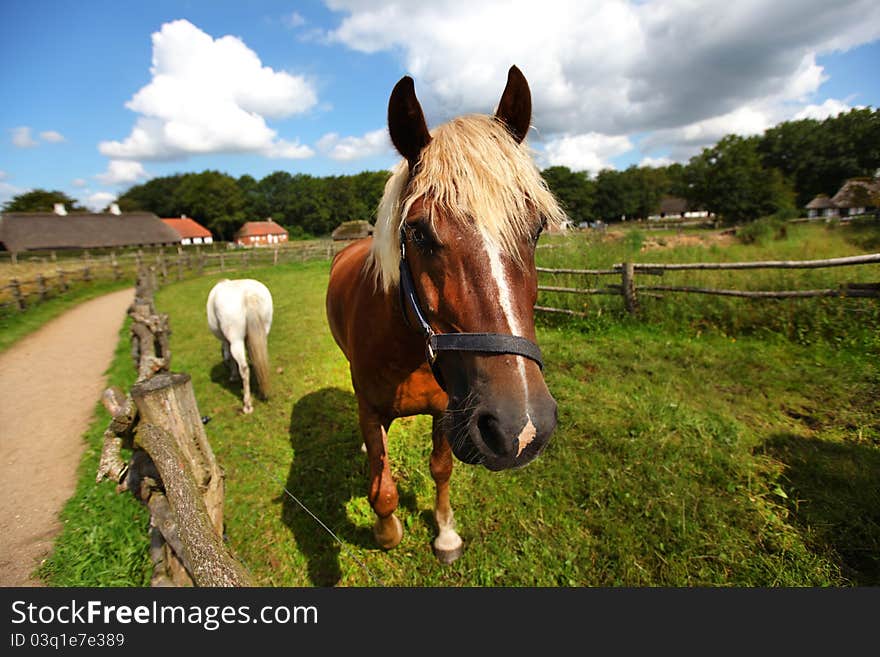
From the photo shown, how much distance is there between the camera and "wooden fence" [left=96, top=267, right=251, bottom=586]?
1562 mm

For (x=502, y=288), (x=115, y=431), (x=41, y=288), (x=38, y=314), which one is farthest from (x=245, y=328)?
(x=41, y=288)

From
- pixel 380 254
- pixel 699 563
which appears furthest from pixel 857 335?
pixel 380 254

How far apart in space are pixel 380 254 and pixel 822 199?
7213cm

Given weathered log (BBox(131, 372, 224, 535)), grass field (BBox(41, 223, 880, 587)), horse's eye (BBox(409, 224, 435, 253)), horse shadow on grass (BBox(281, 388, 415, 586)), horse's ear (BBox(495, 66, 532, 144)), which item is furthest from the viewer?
horse shadow on grass (BBox(281, 388, 415, 586))

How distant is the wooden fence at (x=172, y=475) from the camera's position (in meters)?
1.56

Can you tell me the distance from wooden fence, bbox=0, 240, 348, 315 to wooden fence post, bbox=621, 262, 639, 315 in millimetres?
17557

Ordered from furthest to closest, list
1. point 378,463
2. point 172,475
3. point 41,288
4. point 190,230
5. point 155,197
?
point 155,197 → point 190,230 → point 41,288 → point 378,463 → point 172,475

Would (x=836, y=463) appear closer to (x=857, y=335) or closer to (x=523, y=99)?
(x=857, y=335)

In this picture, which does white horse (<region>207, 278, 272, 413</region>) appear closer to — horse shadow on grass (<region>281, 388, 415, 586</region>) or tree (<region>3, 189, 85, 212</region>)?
horse shadow on grass (<region>281, 388, 415, 586</region>)

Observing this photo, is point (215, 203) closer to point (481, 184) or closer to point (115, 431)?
point (115, 431)

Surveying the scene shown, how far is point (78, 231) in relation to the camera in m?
40.8

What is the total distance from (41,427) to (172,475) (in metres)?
5.27

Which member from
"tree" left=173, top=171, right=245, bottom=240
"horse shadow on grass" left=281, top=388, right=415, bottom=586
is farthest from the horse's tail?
"tree" left=173, top=171, right=245, bottom=240

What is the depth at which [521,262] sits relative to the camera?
4.47 feet
